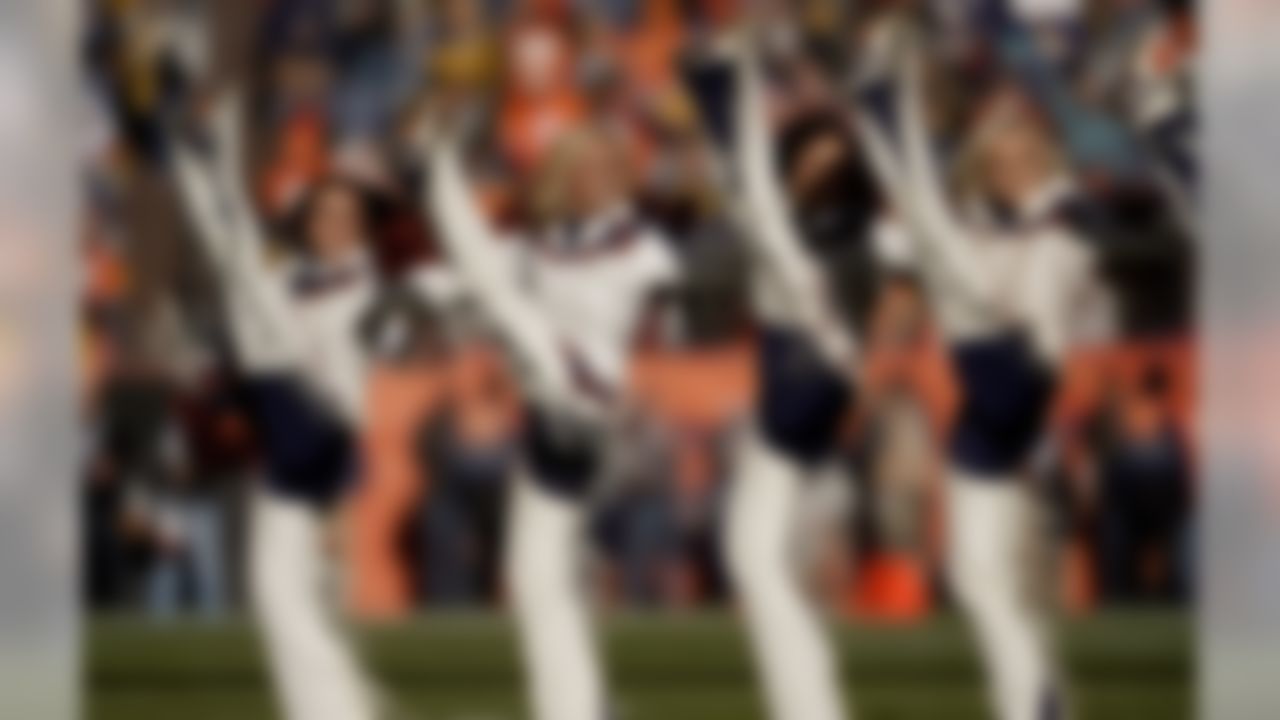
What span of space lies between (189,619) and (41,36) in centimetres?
56

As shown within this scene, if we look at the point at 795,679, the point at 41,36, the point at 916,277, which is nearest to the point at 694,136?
the point at 916,277

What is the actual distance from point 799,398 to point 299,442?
462 mm

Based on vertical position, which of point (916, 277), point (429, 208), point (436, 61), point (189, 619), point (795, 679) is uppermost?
point (436, 61)

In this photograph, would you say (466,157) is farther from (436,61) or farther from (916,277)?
(916,277)

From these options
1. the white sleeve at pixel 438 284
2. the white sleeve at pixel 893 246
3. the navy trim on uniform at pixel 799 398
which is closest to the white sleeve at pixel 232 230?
the white sleeve at pixel 438 284

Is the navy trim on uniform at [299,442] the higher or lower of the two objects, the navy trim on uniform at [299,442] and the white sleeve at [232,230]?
the lower

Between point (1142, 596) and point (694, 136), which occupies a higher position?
point (694, 136)

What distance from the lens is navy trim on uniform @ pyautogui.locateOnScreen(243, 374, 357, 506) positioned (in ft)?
6.21

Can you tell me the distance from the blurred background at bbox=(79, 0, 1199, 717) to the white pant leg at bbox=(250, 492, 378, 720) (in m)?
0.03

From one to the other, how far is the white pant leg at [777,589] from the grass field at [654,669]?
21 millimetres

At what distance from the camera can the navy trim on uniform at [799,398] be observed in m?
1.85

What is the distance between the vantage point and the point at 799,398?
72.8 inches

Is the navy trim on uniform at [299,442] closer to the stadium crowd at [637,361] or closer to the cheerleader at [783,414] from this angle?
the stadium crowd at [637,361]

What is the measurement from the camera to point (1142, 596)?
1.83 m
